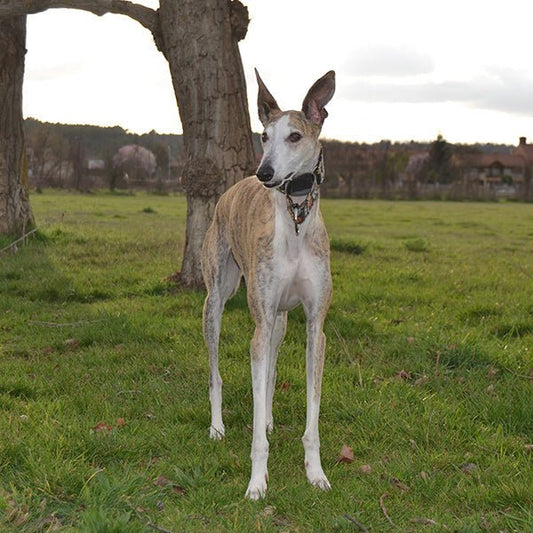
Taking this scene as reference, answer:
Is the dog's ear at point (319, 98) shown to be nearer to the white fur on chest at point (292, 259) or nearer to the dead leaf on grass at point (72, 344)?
the white fur on chest at point (292, 259)

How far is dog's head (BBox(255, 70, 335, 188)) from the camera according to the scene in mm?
4289

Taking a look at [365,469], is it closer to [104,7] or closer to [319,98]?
[319,98]

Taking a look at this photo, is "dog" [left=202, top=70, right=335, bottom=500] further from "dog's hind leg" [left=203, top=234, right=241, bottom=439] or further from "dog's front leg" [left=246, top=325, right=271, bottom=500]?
"dog's hind leg" [left=203, top=234, right=241, bottom=439]

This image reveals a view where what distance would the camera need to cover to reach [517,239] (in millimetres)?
21422

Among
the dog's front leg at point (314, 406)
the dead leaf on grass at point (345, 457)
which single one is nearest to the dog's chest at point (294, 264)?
the dog's front leg at point (314, 406)

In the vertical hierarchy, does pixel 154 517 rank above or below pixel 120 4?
below

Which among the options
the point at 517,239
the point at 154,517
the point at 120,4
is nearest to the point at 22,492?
the point at 154,517

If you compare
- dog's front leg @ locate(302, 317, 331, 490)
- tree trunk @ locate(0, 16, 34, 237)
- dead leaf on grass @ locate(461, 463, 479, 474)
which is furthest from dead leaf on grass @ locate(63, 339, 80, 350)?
tree trunk @ locate(0, 16, 34, 237)

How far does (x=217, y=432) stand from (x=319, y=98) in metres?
2.55

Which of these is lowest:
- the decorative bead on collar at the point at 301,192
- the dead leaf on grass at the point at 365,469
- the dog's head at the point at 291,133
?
the dead leaf on grass at the point at 365,469

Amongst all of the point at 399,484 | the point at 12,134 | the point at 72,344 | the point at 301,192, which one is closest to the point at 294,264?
the point at 301,192

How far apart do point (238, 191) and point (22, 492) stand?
→ 288 cm

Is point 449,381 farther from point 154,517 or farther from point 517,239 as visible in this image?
point 517,239

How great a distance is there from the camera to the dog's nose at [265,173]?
421cm
